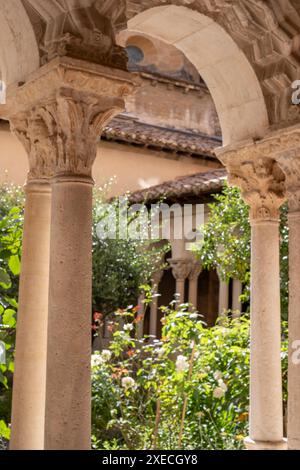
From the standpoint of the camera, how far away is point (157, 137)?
1733 cm

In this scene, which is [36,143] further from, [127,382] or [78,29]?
[127,382]

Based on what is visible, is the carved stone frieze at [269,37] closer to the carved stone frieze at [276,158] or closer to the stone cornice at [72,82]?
the carved stone frieze at [276,158]

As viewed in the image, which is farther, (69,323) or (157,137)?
(157,137)

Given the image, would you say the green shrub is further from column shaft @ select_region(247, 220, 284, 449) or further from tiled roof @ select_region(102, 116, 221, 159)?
tiled roof @ select_region(102, 116, 221, 159)

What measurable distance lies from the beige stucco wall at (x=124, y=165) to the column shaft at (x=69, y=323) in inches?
449

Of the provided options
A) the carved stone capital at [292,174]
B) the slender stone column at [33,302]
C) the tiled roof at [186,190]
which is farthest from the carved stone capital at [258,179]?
the tiled roof at [186,190]

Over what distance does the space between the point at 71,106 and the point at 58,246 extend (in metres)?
0.79

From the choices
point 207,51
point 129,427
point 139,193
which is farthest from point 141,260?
point 207,51

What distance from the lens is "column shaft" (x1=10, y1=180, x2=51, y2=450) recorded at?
14.3ft

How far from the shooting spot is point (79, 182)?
407cm

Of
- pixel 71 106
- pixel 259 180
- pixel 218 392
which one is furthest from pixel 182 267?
pixel 71 106

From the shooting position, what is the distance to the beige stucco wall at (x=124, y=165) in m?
15.3
